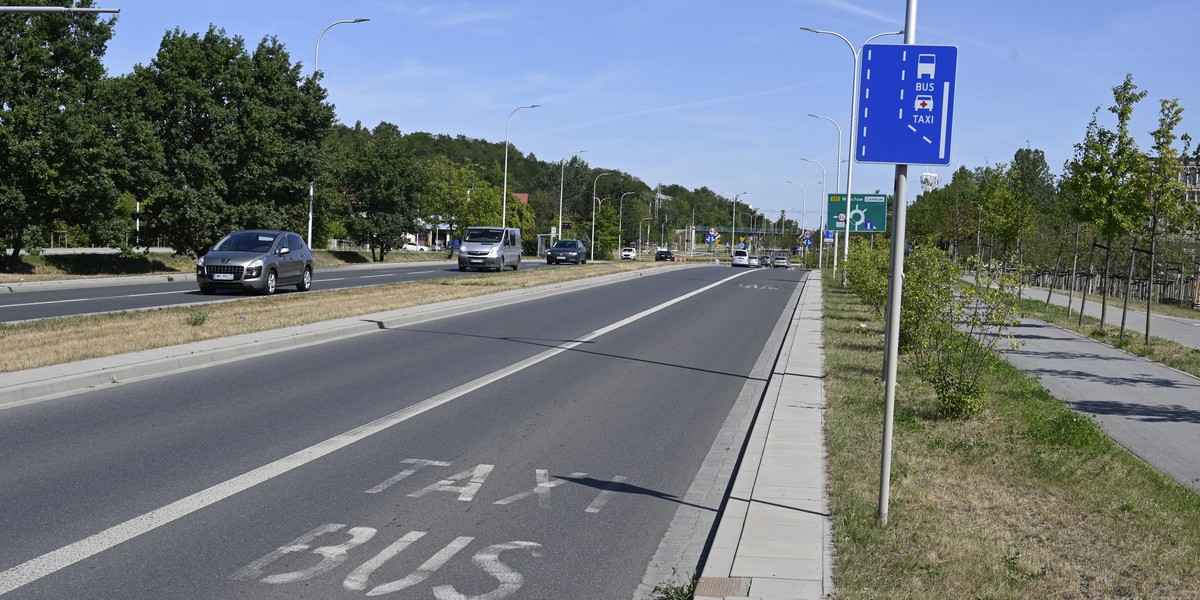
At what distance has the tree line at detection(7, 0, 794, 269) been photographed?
3070 centimetres

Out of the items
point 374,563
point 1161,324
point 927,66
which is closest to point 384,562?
point 374,563

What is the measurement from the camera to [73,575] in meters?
4.94

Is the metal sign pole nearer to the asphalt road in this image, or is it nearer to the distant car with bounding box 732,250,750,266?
the asphalt road

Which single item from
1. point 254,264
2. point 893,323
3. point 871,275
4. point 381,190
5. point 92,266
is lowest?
point 92,266

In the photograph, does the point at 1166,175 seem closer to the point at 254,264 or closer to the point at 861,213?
the point at 254,264

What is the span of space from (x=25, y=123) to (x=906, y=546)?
3146 cm

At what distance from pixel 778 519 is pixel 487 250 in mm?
41617

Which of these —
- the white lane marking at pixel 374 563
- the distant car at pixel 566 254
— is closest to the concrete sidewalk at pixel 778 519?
the white lane marking at pixel 374 563

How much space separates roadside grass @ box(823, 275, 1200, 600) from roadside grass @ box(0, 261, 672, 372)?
943 centimetres

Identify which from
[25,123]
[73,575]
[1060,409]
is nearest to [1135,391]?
[1060,409]

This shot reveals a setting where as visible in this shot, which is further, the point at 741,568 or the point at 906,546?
the point at 906,546

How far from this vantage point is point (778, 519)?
6.07 meters

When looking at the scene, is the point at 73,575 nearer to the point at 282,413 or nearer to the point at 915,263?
the point at 282,413

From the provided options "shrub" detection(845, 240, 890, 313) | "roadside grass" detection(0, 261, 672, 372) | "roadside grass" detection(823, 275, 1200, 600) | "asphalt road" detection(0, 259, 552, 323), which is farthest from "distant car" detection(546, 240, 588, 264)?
"roadside grass" detection(823, 275, 1200, 600)
